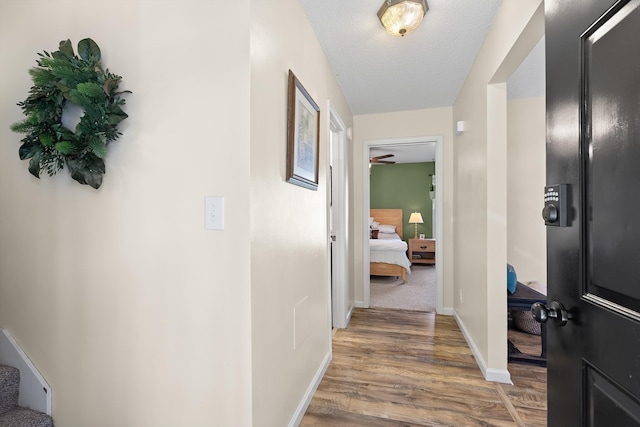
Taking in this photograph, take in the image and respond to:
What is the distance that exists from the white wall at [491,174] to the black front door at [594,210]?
871 millimetres

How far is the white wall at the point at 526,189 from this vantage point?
10.2ft

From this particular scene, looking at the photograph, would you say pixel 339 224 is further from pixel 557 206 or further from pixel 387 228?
pixel 387 228

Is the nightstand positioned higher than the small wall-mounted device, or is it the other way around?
the small wall-mounted device

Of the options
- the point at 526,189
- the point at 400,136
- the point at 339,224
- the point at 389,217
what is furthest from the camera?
the point at 389,217

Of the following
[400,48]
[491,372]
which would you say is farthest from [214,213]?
[491,372]

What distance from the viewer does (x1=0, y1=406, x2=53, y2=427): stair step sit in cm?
141

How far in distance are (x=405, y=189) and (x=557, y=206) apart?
6555 millimetres

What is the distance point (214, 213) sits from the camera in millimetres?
1184

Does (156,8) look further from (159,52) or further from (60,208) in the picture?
(60,208)

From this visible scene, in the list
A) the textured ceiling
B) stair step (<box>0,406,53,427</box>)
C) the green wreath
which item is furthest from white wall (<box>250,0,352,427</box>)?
stair step (<box>0,406,53,427</box>)

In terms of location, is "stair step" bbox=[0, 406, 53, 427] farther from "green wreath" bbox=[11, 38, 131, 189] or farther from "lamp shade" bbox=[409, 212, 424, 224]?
"lamp shade" bbox=[409, 212, 424, 224]

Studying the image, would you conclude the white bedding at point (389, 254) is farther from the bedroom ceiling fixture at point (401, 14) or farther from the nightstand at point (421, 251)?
the bedroom ceiling fixture at point (401, 14)

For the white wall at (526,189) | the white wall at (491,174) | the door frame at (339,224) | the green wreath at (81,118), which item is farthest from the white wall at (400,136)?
the green wreath at (81,118)

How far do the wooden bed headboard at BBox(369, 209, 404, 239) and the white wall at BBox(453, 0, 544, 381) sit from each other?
4427 millimetres
